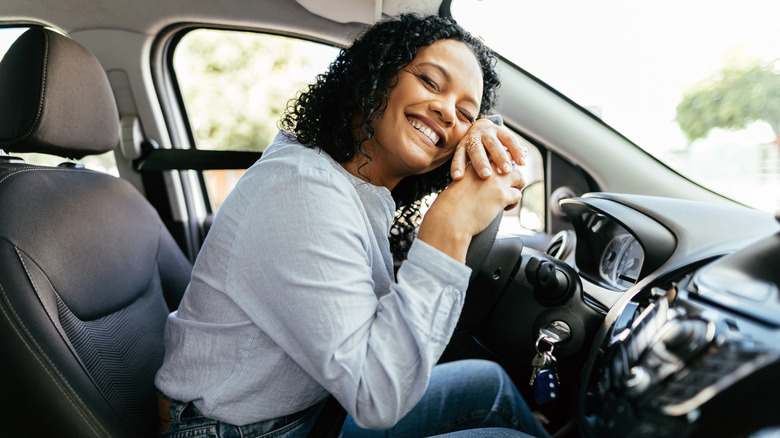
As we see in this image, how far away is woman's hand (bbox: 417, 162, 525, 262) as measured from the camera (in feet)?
3.02

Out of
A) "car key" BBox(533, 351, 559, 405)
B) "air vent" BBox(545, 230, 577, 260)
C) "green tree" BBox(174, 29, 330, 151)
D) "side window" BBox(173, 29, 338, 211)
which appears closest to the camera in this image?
"car key" BBox(533, 351, 559, 405)

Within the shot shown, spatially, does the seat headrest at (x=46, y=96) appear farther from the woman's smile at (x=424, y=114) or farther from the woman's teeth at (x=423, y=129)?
the woman's teeth at (x=423, y=129)

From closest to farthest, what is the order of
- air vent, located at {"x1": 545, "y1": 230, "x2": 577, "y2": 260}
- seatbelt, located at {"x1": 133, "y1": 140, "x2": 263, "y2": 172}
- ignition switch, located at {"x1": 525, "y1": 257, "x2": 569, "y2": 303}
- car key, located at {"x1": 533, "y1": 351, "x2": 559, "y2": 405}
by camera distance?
1. car key, located at {"x1": 533, "y1": 351, "x2": 559, "y2": 405}
2. ignition switch, located at {"x1": 525, "y1": 257, "x2": 569, "y2": 303}
3. air vent, located at {"x1": 545, "y1": 230, "x2": 577, "y2": 260}
4. seatbelt, located at {"x1": 133, "y1": 140, "x2": 263, "y2": 172}

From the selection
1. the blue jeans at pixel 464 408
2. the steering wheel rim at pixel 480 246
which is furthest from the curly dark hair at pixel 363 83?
the blue jeans at pixel 464 408

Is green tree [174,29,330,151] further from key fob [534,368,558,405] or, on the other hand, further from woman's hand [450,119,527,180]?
key fob [534,368,558,405]

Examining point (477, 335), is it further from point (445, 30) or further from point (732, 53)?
point (732, 53)

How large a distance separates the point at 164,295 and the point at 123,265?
11.4 inches

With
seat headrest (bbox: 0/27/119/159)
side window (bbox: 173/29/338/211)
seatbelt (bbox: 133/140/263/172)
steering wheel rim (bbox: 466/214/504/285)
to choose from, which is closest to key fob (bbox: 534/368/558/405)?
steering wheel rim (bbox: 466/214/504/285)

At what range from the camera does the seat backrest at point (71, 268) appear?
94 centimetres

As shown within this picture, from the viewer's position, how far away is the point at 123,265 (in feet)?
4.32

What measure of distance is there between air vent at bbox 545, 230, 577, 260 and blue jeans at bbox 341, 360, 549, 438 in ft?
1.50

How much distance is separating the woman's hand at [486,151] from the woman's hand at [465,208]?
0.05 feet

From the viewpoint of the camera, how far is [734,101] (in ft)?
4.26

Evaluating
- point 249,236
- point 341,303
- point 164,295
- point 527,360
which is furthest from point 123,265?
point 527,360
